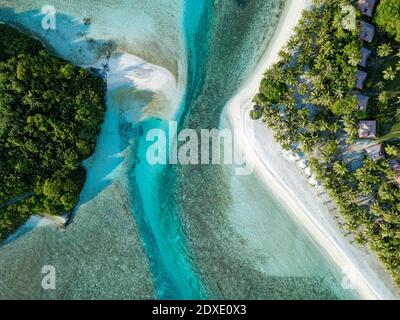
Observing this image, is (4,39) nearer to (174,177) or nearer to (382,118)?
(174,177)

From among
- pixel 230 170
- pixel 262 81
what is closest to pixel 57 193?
pixel 230 170

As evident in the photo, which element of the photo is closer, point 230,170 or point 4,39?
point 4,39

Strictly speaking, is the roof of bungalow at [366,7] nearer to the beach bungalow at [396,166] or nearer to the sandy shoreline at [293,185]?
the sandy shoreline at [293,185]

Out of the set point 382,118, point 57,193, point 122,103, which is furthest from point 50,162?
point 382,118

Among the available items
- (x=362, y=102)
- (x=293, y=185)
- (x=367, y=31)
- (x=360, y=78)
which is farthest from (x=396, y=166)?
(x=367, y=31)

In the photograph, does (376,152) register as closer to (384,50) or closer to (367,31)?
→ (384,50)

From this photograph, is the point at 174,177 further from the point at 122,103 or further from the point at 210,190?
the point at 122,103

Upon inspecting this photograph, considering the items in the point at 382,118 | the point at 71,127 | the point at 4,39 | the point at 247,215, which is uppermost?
the point at 4,39

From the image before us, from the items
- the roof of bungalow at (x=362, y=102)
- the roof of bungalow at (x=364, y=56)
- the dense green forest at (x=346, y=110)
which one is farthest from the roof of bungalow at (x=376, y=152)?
the roof of bungalow at (x=364, y=56)

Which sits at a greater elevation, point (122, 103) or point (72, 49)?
point (72, 49)
